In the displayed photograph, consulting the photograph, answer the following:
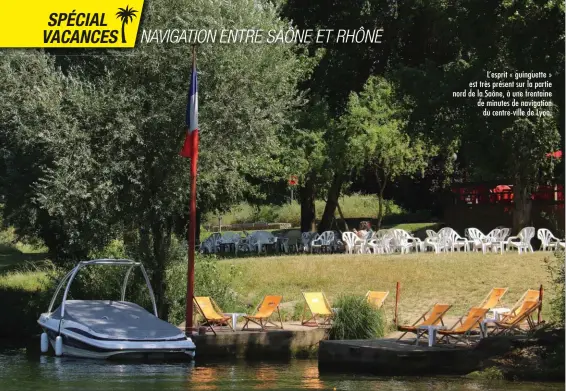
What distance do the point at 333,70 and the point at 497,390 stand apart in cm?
2770

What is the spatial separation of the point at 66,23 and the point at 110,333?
11221 millimetres

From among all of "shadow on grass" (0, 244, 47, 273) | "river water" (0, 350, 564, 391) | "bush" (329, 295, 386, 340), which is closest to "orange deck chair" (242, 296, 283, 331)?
"bush" (329, 295, 386, 340)

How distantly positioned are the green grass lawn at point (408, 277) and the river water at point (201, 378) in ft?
19.7

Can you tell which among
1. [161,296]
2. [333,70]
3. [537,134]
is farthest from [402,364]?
[333,70]

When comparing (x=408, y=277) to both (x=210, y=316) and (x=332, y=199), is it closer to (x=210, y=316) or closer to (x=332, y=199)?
(x=210, y=316)

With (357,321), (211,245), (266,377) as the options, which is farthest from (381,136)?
(266,377)

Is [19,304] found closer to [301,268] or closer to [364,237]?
[301,268]

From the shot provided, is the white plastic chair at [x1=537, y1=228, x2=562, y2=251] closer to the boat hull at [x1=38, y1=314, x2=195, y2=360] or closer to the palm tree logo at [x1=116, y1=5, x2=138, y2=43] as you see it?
the palm tree logo at [x1=116, y1=5, x2=138, y2=43]

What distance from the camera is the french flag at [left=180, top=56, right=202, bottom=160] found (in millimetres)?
27375

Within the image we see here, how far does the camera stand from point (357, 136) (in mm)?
42406

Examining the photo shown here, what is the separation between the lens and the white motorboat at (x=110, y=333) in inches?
956

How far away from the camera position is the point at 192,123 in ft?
90.6

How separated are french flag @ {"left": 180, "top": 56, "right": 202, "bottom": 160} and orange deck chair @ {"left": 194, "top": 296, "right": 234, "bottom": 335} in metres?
3.61

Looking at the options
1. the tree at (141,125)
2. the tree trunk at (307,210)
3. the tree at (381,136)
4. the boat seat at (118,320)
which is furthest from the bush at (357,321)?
Answer: the tree trunk at (307,210)
